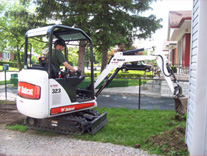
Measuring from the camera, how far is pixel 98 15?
1216 cm

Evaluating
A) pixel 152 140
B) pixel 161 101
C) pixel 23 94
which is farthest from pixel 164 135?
pixel 161 101

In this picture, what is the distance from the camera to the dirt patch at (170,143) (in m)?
4.07

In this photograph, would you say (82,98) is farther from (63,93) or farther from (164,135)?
(164,135)

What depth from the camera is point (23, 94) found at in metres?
4.95

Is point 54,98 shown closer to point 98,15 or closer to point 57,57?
point 57,57

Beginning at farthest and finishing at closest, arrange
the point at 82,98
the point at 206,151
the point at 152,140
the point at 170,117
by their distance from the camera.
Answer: the point at 170,117, the point at 82,98, the point at 152,140, the point at 206,151

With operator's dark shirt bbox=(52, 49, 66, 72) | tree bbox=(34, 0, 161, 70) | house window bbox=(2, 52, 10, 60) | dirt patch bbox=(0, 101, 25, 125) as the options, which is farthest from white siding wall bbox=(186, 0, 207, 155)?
house window bbox=(2, 52, 10, 60)

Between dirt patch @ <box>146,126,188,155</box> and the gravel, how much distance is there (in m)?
0.39

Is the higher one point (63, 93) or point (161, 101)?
point (63, 93)

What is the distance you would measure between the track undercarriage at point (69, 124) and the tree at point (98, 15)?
22.1ft

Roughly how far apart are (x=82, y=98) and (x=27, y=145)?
1.86 m

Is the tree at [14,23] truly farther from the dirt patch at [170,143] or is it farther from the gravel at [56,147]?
the dirt patch at [170,143]

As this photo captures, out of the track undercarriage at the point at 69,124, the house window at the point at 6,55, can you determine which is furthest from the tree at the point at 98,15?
the house window at the point at 6,55

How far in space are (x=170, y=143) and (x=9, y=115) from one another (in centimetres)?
562
